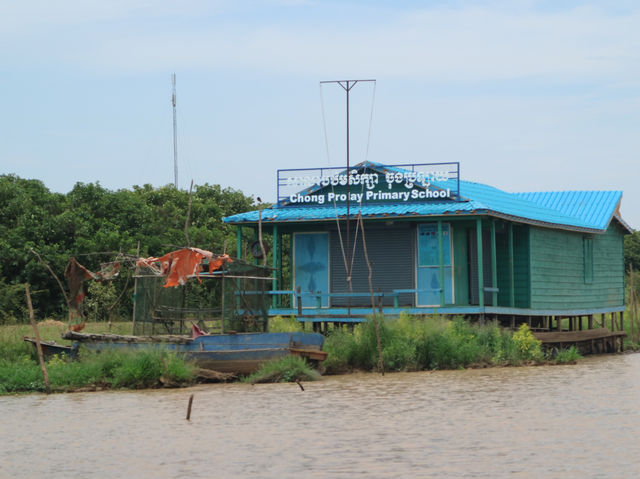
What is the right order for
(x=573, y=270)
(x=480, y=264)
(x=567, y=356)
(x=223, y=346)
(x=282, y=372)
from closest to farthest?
(x=282, y=372)
(x=223, y=346)
(x=480, y=264)
(x=567, y=356)
(x=573, y=270)

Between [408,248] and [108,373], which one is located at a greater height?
[408,248]

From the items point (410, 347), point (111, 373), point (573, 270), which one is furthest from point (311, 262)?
point (573, 270)

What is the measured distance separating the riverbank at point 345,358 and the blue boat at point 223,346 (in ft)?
0.79

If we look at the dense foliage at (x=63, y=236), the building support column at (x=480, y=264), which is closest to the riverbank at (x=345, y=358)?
the building support column at (x=480, y=264)

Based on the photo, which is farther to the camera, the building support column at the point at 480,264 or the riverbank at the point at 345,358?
the building support column at the point at 480,264

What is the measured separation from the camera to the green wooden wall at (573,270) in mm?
28438

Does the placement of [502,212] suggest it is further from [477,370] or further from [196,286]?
[196,286]

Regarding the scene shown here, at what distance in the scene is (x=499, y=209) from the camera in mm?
26047

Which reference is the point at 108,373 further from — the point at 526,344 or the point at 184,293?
the point at 526,344

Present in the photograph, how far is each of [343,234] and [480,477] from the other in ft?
51.9

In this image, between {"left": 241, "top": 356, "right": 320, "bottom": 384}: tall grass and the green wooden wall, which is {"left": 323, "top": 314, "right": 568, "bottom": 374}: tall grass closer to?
{"left": 241, "top": 356, "right": 320, "bottom": 384}: tall grass

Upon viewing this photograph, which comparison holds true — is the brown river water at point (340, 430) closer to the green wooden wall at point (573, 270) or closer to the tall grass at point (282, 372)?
the tall grass at point (282, 372)

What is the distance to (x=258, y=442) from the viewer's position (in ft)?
45.6

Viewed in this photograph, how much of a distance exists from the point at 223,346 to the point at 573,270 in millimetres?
13942
